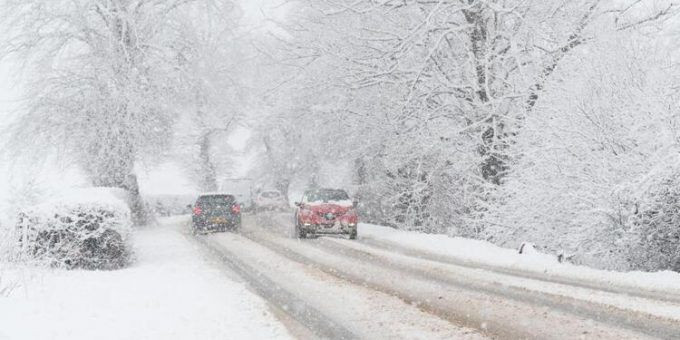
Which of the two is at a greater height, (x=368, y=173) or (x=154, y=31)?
(x=154, y=31)

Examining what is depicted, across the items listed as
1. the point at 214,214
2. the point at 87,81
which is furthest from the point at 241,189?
the point at 214,214

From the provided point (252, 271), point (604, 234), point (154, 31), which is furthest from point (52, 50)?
point (604, 234)

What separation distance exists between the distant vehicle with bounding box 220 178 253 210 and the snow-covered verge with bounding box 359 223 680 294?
23606mm

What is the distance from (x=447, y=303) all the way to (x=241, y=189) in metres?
37.6

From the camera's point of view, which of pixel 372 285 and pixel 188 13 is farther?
pixel 188 13

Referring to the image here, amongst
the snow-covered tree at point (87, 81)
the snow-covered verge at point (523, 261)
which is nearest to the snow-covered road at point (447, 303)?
the snow-covered verge at point (523, 261)

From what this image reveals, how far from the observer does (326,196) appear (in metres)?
23.5

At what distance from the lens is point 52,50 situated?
28094 millimetres

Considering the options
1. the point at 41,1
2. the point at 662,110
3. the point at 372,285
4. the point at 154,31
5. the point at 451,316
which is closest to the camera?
the point at 451,316

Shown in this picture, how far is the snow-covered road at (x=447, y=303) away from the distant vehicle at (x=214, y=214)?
11.5 metres

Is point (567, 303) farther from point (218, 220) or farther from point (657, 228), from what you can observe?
point (218, 220)

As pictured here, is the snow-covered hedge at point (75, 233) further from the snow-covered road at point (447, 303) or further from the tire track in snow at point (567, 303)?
the tire track in snow at point (567, 303)

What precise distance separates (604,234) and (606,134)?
6.90 feet

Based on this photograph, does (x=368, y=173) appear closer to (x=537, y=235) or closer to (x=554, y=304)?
(x=537, y=235)
